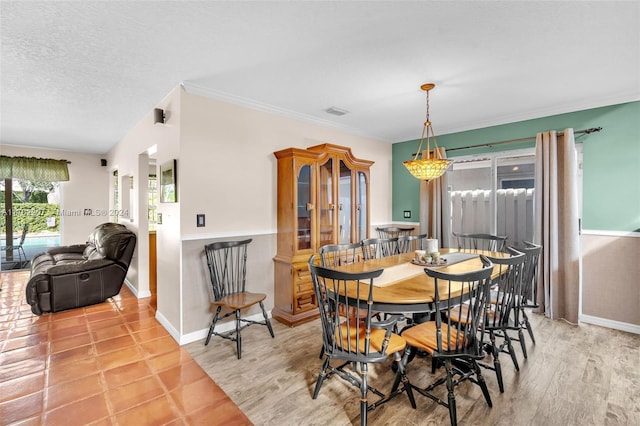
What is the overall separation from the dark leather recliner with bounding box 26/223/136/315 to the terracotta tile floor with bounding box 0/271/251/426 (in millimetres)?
232

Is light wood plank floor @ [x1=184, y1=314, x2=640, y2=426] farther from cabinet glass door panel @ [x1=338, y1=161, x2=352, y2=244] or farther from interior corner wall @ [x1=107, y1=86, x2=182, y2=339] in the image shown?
cabinet glass door panel @ [x1=338, y1=161, x2=352, y2=244]

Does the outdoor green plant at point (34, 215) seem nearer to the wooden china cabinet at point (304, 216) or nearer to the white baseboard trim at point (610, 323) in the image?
the wooden china cabinet at point (304, 216)

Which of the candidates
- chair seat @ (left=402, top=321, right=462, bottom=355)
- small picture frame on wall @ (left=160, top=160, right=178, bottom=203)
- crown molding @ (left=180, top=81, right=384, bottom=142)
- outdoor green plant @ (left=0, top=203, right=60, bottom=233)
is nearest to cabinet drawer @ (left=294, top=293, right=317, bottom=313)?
chair seat @ (left=402, top=321, right=462, bottom=355)

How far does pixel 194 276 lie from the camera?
298cm

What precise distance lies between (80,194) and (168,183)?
4.57 m

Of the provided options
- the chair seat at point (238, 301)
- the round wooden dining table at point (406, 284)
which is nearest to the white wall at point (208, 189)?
the chair seat at point (238, 301)

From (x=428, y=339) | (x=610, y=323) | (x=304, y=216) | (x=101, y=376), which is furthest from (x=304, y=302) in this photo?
(x=610, y=323)

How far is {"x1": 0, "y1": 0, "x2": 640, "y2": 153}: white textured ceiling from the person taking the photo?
1.82 m

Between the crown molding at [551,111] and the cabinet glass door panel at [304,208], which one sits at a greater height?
the crown molding at [551,111]

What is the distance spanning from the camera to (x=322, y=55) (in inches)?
92.1

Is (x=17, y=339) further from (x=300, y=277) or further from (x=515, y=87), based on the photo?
(x=515, y=87)

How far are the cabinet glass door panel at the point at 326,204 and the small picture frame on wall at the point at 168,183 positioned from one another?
5.17ft

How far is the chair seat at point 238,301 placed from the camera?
2749mm

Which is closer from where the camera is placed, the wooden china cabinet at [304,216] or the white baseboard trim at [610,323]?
the white baseboard trim at [610,323]
